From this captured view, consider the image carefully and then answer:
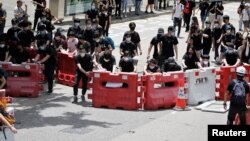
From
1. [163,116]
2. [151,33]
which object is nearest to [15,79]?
[163,116]

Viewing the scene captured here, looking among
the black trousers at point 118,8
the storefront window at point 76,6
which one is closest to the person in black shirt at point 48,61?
the storefront window at point 76,6

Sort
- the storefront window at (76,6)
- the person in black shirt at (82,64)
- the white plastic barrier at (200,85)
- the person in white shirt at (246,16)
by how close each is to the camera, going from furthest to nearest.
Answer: the storefront window at (76,6) < the person in white shirt at (246,16) < the white plastic barrier at (200,85) < the person in black shirt at (82,64)

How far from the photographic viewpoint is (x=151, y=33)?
2898 centimetres

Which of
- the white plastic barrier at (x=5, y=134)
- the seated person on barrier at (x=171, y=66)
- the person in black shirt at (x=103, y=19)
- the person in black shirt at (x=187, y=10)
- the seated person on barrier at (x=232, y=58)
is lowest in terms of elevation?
the white plastic barrier at (x=5, y=134)

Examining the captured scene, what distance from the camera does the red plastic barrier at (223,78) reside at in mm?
16734

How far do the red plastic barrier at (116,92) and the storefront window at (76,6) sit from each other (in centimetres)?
1436

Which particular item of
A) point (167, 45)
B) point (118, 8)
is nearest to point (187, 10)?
point (118, 8)

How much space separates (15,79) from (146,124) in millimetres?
4236

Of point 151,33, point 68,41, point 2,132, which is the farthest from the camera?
point 151,33

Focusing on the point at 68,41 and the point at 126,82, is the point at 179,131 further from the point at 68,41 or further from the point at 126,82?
the point at 68,41

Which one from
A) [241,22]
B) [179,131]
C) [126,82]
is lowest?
[179,131]

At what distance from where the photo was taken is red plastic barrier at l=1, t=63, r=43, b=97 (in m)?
16.3

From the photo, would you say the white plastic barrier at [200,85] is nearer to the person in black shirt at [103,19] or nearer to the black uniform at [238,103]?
the black uniform at [238,103]

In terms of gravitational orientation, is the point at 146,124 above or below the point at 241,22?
below
